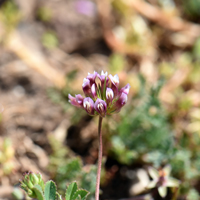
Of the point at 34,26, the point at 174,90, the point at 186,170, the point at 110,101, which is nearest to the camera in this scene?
the point at 110,101

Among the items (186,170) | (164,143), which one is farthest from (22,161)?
(186,170)

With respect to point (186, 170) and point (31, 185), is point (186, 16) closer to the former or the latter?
point (186, 170)

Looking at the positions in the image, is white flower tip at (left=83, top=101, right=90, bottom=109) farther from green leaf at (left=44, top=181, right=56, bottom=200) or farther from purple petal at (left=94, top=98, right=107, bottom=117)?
green leaf at (left=44, top=181, right=56, bottom=200)

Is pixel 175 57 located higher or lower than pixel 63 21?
lower

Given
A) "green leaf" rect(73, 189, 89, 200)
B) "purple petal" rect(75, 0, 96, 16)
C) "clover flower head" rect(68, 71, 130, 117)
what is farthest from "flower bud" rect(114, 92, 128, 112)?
"purple petal" rect(75, 0, 96, 16)

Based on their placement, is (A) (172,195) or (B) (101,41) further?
(B) (101,41)

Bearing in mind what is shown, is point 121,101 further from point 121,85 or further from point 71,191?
point 121,85

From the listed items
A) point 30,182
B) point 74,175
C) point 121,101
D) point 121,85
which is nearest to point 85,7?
point 121,85

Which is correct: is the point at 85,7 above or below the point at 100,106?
above

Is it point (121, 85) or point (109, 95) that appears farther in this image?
point (121, 85)
